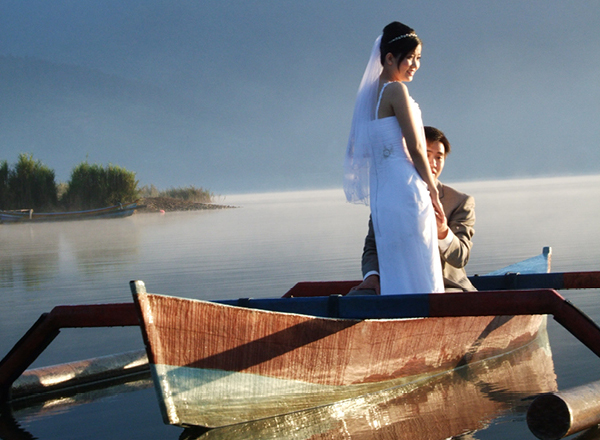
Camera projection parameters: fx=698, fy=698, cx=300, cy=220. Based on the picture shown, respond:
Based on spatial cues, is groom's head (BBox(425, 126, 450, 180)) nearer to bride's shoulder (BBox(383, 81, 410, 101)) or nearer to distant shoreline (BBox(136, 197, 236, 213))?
bride's shoulder (BBox(383, 81, 410, 101))

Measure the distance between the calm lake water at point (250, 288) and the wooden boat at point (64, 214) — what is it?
33.4 feet

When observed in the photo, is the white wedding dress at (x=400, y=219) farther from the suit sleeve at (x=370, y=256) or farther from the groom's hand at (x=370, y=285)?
the suit sleeve at (x=370, y=256)

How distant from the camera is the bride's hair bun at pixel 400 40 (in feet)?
11.0

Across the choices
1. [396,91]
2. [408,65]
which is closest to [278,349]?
[396,91]

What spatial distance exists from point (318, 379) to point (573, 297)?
334 centimetres

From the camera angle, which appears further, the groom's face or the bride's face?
the groom's face

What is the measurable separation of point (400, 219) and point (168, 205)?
29.1 m

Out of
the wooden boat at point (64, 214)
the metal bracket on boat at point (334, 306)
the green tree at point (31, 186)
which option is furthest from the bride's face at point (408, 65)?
the green tree at point (31, 186)

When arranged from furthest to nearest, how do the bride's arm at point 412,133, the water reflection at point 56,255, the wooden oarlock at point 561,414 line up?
the water reflection at point 56,255, the bride's arm at point 412,133, the wooden oarlock at point 561,414

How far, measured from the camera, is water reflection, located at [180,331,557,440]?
3006mm

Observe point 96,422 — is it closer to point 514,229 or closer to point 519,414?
point 519,414

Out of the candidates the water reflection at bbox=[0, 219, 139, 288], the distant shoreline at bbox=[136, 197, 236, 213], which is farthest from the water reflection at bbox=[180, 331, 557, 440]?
the distant shoreline at bbox=[136, 197, 236, 213]

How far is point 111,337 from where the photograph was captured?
5023 millimetres

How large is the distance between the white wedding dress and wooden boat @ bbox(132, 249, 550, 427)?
222 mm
